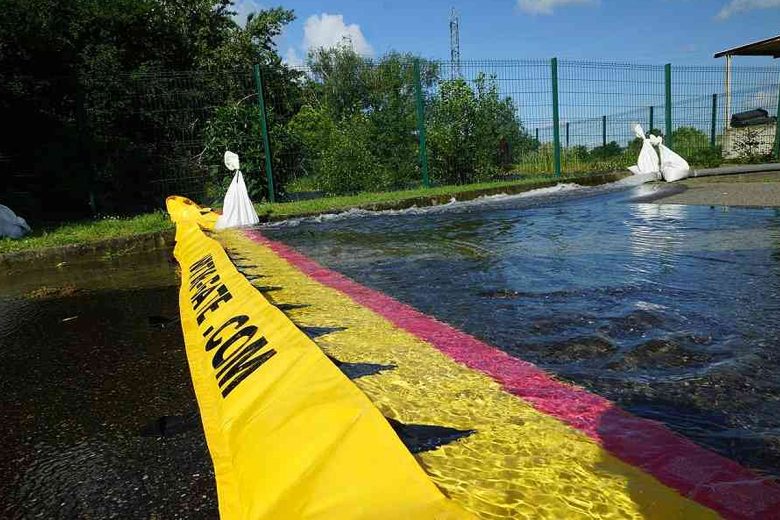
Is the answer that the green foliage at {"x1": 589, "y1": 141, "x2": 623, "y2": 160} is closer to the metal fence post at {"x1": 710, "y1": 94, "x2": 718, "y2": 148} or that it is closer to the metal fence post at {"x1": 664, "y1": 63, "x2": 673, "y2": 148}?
the metal fence post at {"x1": 664, "y1": 63, "x2": 673, "y2": 148}

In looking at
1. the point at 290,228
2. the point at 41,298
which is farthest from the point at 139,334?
the point at 290,228

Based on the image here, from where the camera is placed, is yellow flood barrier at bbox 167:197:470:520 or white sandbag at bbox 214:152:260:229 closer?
yellow flood barrier at bbox 167:197:470:520

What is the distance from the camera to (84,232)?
23.3 ft

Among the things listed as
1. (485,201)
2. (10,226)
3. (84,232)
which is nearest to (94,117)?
(10,226)

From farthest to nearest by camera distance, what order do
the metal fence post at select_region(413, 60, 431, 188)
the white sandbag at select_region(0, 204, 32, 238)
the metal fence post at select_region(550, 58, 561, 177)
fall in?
the metal fence post at select_region(550, 58, 561, 177) < the metal fence post at select_region(413, 60, 431, 188) < the white sandbag at select_region(0, 204, 32, 238)

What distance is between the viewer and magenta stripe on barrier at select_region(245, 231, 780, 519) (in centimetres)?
129

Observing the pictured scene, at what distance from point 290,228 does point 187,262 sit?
251 cm

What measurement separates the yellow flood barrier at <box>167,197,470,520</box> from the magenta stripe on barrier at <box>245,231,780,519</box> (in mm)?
619

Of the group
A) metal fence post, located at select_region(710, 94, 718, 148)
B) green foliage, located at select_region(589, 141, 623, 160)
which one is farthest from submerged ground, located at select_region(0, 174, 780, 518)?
metal fence post, located at select_region(710, 94, 718, 148)

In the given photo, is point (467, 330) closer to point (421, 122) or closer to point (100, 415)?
point (100, 415)

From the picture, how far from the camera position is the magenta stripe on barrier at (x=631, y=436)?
50.8 inches

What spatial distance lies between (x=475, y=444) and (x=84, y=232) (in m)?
6.97

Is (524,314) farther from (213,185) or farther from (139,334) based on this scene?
(213,185)

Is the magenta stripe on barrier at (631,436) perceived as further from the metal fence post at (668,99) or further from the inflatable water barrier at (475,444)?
the metal fence post at (668,99)
